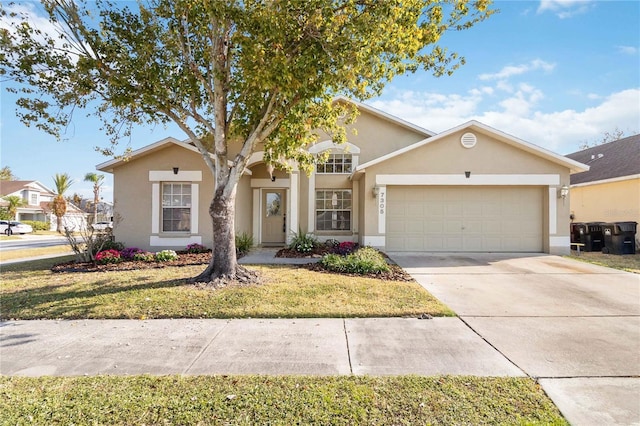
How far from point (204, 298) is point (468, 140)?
399 inches

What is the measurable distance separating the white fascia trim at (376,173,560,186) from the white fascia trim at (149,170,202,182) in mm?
6511

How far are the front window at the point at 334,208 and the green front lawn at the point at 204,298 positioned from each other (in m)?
5.96

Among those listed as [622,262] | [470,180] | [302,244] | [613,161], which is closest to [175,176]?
[302,244]

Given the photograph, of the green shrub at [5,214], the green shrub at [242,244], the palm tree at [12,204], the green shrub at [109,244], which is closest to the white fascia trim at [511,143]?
the green shrub at [242,244]

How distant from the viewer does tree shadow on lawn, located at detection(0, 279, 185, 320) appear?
5.31 m

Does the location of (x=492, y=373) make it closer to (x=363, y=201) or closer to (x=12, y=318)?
(x=12, y=318)

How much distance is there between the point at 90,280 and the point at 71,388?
17.4 ft

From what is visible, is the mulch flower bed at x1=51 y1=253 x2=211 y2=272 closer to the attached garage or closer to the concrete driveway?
the attached garage

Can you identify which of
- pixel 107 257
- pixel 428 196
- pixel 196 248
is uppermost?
pixel 428 196

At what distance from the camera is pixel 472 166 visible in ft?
38.0

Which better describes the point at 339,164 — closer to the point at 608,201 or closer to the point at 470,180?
the point at 470,180

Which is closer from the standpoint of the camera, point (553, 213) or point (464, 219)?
point (553, 213)

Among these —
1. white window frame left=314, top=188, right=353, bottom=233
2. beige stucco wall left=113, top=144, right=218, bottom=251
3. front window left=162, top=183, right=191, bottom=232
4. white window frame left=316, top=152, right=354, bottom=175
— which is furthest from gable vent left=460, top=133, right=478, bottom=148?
front window left=162, top=183, right=191, bottom=232

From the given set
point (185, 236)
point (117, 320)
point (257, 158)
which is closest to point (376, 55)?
point (117, 320)
